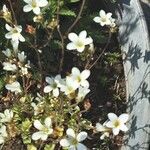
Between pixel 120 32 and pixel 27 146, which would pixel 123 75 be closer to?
pixel 120 32

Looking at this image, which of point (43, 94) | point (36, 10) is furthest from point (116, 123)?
point (36, 10)

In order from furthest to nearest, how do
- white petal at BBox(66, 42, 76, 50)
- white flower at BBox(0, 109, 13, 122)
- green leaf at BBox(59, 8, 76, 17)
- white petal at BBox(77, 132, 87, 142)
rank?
green leaf at BBox(59, 8, 76, 17), white flower at BBox(0, 109, 13, 122), white petal at BBox(66, 42, 76, 50), white petal at BBox(77, 132, 87, 142)

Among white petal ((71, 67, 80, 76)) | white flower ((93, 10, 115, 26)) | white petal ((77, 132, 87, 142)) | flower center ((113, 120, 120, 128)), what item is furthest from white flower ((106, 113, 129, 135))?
white flower ((93, 10, 115, 26))

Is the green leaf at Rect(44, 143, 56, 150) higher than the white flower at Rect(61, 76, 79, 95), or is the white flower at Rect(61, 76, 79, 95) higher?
the white flower at Rect(61, 76, 79, 95)

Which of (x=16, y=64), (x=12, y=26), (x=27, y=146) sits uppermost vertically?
(x=12, y=26)

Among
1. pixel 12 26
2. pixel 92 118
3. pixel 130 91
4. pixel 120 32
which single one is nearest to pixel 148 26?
pixel 120 32

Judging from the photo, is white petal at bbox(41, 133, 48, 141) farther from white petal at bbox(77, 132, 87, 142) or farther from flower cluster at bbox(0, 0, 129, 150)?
white petal at bbox(77, 132, 87, 142)
